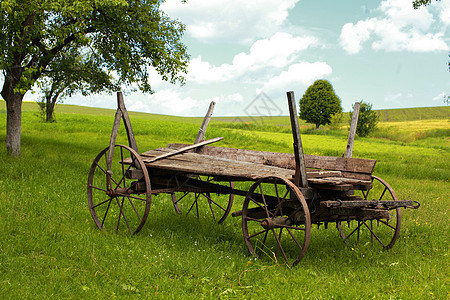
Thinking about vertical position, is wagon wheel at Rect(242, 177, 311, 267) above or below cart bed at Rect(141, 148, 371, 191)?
below

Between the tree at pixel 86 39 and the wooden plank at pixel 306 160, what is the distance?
732 centimetres

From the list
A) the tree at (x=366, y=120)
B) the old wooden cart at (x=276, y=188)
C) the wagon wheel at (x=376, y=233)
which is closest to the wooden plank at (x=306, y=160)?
the old wooden cart at (x=276, y=188)

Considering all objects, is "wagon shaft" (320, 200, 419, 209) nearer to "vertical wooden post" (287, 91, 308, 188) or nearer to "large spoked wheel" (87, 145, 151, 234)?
"vertical wooden post" (287, 91, 308, 188)

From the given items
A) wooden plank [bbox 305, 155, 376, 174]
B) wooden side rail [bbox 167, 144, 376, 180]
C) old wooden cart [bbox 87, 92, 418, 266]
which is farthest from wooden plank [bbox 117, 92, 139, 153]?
wooden plank [bbox 305, 155, 376, 174]

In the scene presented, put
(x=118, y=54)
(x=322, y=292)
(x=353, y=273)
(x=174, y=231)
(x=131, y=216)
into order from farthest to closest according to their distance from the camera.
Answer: (x=118, y=54) < (x=131, y=216) < (x=174, y=231) < (x=353, y=273) < (x=322, y=292)

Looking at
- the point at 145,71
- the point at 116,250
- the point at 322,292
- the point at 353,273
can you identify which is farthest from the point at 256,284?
the point at 145,71

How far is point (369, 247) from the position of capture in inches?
244

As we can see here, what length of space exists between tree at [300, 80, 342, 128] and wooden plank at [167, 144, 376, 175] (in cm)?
4454

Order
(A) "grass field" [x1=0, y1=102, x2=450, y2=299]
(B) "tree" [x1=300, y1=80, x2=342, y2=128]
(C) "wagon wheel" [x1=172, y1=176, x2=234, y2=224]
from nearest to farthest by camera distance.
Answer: (A) "grass field" [x1=0, y1=102, x2=450, y2=299] → (C) "wagon wheel" [x1=172, y1=176, x2=234, y2=224] → (B) "tree" [x1=300, y1=80, x2=342, y2=128]

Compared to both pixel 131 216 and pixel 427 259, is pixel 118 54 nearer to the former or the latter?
pixel 131 216

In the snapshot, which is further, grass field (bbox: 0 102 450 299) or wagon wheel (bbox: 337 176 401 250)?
wagon wheel (bbox: 337 176 401 250)

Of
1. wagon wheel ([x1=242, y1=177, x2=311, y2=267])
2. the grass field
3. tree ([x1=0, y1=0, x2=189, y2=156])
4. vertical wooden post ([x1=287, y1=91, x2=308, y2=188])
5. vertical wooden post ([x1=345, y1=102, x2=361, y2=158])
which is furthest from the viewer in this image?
tree ([x1=0, y1=0, x2=189, y2=156])

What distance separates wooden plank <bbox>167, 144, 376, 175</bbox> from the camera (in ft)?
18.1

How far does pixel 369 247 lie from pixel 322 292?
6.88 feet
